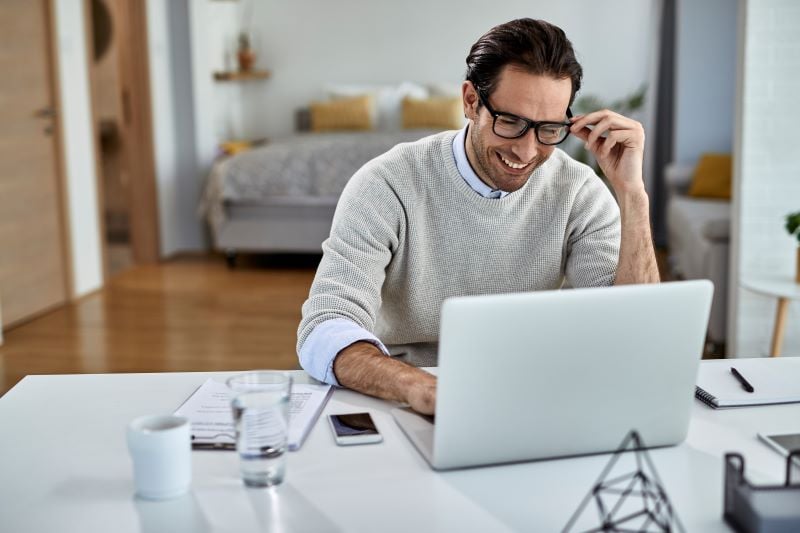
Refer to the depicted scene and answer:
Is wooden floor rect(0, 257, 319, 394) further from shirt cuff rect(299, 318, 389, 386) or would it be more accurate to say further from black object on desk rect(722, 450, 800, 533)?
black object on desk rect(722, 450, 800, 533)

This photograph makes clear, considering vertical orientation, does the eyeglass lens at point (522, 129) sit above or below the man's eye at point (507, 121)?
below

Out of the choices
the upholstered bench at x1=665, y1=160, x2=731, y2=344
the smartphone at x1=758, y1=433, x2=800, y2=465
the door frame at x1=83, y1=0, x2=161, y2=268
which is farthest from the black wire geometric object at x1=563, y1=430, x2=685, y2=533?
the door frame at x1=83, y1=0, x2=161, y2=268

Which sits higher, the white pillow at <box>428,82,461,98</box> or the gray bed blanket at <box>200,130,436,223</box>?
the white pillow at <box>428,82,461,98</box>

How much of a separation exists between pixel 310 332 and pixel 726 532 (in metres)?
0.74

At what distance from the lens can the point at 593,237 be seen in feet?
5.61

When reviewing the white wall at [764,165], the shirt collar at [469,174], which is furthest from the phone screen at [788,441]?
the white wall at [764,165]

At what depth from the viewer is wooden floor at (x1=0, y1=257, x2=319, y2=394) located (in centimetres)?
354

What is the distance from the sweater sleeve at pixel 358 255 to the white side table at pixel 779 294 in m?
1.78

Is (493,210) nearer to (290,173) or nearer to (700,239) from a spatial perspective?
(700,239)

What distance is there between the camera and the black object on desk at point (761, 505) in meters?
0.84

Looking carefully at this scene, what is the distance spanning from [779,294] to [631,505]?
224 cm

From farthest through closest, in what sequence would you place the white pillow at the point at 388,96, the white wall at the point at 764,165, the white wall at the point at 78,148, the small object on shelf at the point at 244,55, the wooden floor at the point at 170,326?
the small object on shelf at the point at 244,55 → the white pillow at the point at 388,96 → the white wall at the point at 78,148 → the wooden floor at the point at 170,326 → the white wall at the point at 764,165

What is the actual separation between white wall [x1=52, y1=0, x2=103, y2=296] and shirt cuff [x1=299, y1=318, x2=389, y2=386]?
139 inches

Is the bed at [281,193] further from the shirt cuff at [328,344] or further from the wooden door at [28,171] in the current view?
the shirt cuff at [328,344]
